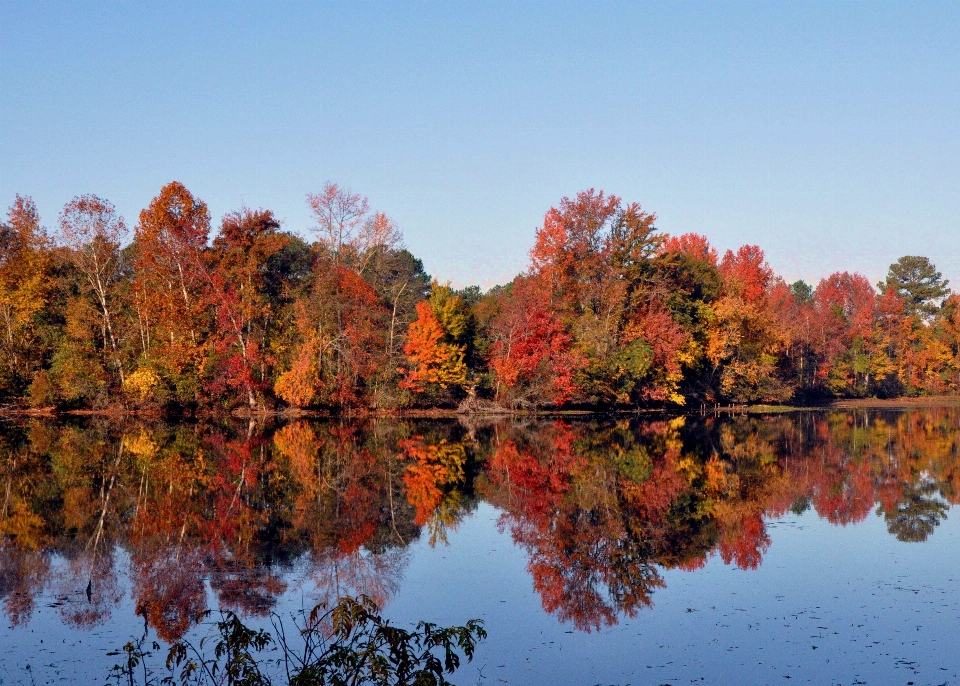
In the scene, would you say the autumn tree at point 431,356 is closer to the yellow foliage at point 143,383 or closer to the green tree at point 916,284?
the yellow foliage at point 143,383

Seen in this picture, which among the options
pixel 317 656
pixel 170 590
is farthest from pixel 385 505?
pixel 317 656

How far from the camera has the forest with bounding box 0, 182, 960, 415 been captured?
4609 cm

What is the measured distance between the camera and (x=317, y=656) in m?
9.31

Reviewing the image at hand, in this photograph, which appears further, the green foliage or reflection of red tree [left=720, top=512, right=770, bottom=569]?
reflection of red tree [left=720, top=512, right=770, bottom=569]

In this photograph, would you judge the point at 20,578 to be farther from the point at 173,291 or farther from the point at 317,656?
the point at 173,291

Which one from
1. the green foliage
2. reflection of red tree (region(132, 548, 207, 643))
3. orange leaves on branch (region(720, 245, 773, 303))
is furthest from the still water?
orange leaves on branch (region(720, 245, 773, 303))

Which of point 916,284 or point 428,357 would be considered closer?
point 428,357

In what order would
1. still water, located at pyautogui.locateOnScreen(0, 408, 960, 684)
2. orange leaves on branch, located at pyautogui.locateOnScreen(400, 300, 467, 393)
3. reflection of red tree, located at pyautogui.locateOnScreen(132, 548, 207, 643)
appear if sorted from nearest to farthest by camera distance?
1. still water, located at pyautogui.locateOnScreen(0, 408, 960, 684)
2. reflection of red tree, located at pyautogui.locateOnScreen(132, 548, 207, 643)
3. orange leaves on branch, located at pyautogui.locateOnScreen(400, 300, 467, 393)

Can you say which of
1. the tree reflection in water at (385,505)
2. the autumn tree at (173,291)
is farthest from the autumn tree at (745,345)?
the autumn tree at (173,291)

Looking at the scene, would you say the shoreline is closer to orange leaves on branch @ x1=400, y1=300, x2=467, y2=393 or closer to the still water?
orange leaves on branch @ x1=400, y1=300, x2=467, y2=393

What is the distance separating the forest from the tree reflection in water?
10.5 m

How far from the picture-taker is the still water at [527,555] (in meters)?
9.73

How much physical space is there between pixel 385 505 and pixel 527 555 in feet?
17.5

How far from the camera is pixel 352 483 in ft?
72.2
